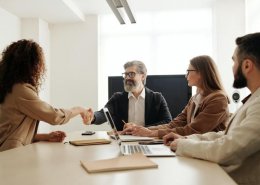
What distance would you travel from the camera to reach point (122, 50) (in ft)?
17.3

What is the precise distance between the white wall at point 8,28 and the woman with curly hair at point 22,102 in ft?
8.31

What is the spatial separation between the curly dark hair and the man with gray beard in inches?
48.9

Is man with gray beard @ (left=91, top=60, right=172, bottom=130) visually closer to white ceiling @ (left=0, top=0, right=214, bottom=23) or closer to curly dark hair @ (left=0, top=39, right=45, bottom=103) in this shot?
curly dark hair @ (left=0, top=39, right=45, bottom=103)

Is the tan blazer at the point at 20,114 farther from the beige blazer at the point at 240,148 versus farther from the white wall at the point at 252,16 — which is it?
the white wall at the point at 252,16

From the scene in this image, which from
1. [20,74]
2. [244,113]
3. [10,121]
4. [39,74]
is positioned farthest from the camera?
[39,74]

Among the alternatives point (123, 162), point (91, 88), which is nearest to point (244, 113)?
point (123, 162)

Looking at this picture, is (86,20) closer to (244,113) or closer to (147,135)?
(147,135)

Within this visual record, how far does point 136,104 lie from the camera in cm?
321

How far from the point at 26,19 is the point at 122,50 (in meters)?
1.80

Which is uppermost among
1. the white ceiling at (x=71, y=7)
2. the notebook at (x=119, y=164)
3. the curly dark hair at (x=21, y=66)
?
the white ceiling at (x=71, y=7)

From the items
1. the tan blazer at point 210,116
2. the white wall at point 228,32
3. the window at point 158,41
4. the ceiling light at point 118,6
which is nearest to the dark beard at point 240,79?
the tan blazer at point 210,116

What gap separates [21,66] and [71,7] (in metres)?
2.83

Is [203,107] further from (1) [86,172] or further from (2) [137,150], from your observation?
(1) [86,172]

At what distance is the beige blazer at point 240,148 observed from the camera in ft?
3.96
